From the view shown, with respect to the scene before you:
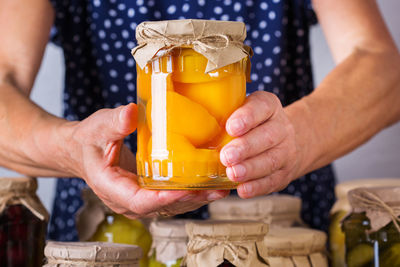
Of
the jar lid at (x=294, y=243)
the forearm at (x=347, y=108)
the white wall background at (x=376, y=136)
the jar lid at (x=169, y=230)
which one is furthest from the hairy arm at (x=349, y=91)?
the white wall background at (x=376, y=136)

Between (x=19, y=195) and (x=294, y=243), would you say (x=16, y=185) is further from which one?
(x=294, y=243)

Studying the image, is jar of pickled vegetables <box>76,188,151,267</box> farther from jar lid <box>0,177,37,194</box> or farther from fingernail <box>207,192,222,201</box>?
fingernail <box>207,192,222,201</box>

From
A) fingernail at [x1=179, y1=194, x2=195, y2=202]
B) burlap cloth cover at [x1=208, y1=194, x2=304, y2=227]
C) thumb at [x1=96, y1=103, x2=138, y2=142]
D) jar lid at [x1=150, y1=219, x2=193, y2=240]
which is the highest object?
thumb at [x1=96, y1=103, x2=138, y2=142]

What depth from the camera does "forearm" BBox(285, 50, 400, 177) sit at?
835 mm

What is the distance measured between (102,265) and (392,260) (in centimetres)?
40

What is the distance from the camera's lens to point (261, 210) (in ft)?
3.03

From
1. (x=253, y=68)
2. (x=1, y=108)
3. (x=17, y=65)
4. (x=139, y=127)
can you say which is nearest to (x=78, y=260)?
(x=139, y=127)

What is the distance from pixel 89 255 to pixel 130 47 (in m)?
0.65

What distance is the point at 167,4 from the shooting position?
1216 millimetres

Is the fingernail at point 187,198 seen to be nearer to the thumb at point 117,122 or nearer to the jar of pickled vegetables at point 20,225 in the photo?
the thumb at point 117,122

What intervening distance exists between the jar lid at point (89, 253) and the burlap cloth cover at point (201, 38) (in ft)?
0.78

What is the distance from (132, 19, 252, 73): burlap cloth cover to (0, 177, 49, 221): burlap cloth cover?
34 cm

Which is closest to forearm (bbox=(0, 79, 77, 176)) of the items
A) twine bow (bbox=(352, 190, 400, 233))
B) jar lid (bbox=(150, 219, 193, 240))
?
jar lid (bbox=(150, 219, 193, 240))

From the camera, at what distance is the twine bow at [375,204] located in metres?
0.77
